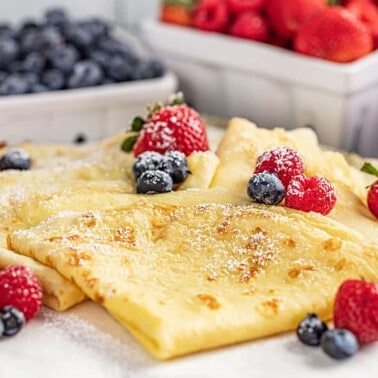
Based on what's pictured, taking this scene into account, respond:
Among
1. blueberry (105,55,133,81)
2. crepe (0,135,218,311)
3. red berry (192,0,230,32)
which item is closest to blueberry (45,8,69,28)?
blueberry (105,55,133,81)

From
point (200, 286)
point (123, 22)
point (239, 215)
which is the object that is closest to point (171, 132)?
point (239, 215)

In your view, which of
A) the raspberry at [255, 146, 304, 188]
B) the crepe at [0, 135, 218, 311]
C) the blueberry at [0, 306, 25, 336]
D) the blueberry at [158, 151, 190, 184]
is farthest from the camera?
the blueberry at [158, 151, 190, 184]

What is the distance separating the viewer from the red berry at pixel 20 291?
2238 mm

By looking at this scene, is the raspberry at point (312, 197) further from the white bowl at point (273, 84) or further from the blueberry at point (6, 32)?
the blueberry at point (6, 32)

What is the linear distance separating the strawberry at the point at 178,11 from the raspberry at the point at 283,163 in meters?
1.81

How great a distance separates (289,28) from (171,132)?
130 centimetres

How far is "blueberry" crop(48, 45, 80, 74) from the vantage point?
4172 millimetres

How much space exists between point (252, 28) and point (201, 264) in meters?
1.98

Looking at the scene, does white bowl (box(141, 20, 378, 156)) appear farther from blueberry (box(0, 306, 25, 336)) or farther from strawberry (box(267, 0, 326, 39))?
blueberry (box(0, 306, 25, 336))

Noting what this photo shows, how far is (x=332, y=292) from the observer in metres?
2.26

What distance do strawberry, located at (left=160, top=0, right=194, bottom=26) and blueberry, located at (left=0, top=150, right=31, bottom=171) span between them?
1497 millimetres

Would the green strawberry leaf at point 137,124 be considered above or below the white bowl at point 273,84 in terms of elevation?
above

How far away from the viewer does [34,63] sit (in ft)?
13.7

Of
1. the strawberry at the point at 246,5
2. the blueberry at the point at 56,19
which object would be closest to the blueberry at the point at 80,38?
the blueberry at the point at 56,19
